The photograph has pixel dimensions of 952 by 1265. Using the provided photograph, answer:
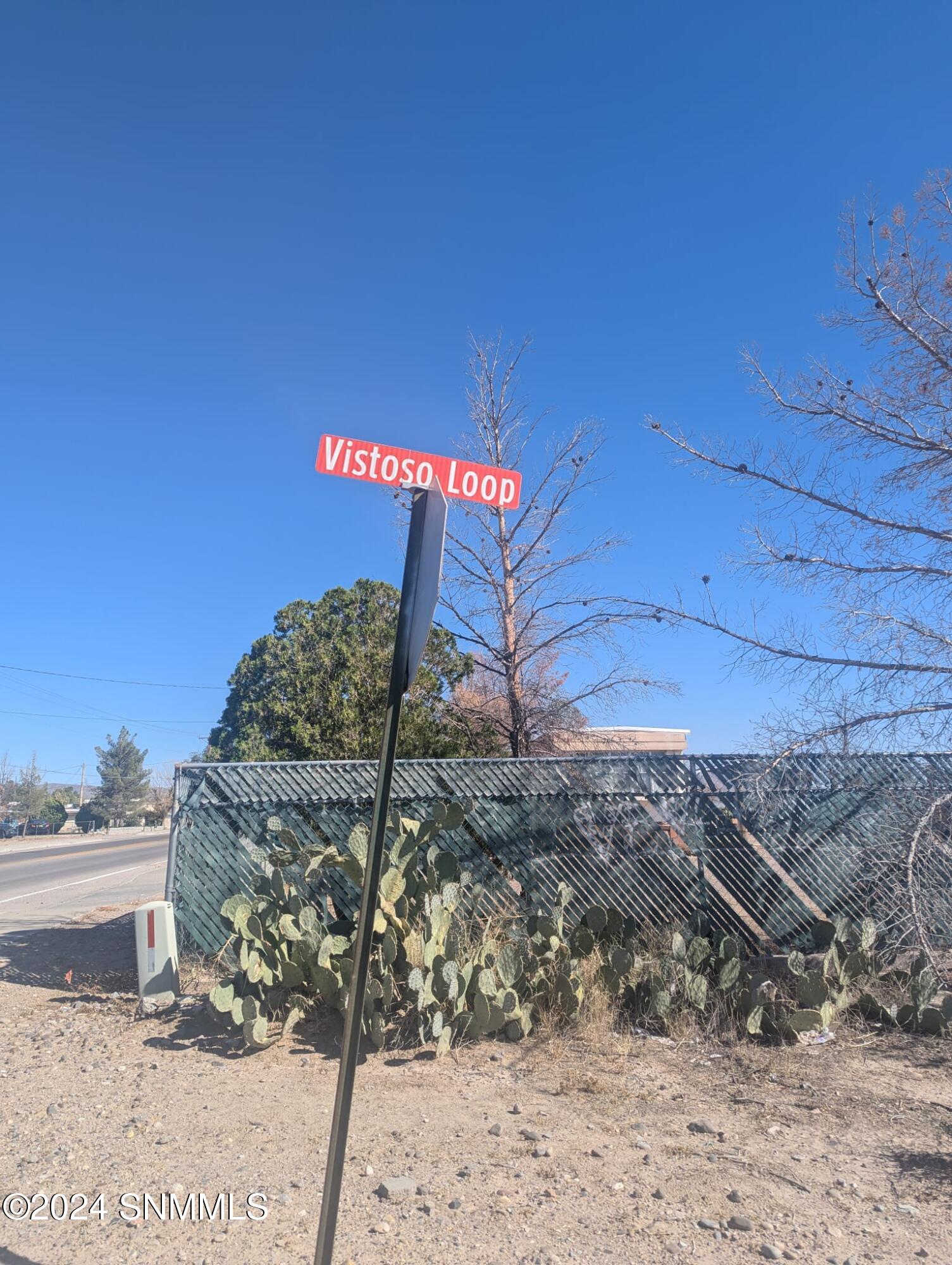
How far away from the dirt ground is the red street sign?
268 centimetres

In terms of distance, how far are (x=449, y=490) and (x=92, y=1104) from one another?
13.1 ft

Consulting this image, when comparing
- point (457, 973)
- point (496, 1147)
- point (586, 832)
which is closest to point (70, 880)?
point (586, 832)

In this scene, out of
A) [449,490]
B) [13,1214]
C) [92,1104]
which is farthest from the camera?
[92,1104]

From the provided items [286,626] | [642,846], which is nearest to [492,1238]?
[642,846]

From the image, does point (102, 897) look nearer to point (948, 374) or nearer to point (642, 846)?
point (642, 846)

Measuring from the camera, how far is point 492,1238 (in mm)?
3293

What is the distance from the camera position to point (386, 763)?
2557 millimetres

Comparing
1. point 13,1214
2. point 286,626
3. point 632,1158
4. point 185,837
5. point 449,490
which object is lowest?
point 13,1214

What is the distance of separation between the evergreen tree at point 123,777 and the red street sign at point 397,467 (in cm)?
8234

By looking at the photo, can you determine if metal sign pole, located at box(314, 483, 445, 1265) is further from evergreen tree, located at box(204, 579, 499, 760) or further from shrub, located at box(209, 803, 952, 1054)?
evergreen tree, located at box(204, 579, 499, 760)

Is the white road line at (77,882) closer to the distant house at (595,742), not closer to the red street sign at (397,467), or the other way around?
the distant house at (595,742)

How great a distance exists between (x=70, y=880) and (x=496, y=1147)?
19.4 metres

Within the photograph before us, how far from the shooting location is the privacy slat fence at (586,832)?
7598 mm

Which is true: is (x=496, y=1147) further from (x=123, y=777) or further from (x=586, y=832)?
(x=123, y=777)
